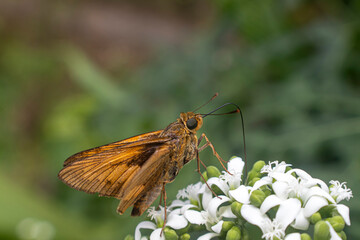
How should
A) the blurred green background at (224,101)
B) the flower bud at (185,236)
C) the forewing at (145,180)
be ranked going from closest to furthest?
the flower bud at (185,236) → the forewing at (145,180) → the blurred green background at (224,101)

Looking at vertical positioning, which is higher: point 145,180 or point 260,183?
point 145,180

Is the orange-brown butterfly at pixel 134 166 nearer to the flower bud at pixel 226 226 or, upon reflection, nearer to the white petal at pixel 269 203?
the flower bud at pixel 226 226

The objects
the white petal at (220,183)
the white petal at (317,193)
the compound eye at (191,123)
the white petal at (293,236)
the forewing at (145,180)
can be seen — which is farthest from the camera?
the compound eye at (191,123)

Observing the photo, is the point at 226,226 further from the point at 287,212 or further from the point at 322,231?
the point at 322,231

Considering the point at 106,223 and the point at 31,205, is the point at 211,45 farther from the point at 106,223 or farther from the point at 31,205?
the point at 31,205

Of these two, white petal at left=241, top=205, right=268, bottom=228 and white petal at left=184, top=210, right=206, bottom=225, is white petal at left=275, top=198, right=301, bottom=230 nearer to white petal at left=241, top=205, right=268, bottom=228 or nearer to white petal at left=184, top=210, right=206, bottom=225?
white petal at left=241, top=205, right=268, bottom=228

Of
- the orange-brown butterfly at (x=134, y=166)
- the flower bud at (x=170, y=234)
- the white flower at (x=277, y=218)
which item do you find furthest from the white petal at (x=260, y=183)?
the orange-brown butterfly at (x=134, y=166)

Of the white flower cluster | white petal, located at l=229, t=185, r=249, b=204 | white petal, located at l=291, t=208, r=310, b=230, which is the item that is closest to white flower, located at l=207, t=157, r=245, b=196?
the white flower cluster

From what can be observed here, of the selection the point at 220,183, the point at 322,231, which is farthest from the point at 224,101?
the point at 322,231
